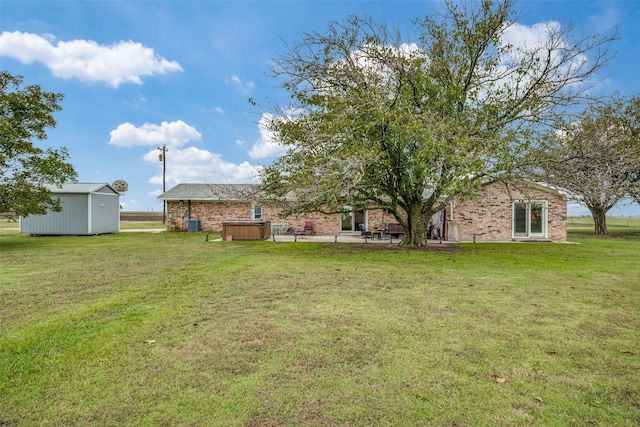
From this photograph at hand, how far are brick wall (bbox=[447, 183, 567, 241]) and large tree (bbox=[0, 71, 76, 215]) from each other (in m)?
→ 20.5

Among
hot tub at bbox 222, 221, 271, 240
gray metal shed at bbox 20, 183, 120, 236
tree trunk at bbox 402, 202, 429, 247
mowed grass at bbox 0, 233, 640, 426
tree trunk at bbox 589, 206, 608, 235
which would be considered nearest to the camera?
mowed grass at bbox 0, 233, 640, 426

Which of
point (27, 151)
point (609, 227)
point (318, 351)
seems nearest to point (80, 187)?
point (27, 151)

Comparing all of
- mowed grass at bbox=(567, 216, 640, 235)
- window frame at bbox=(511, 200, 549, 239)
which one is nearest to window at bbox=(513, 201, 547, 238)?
window frame at bbox=(511, 200, 549, 239)

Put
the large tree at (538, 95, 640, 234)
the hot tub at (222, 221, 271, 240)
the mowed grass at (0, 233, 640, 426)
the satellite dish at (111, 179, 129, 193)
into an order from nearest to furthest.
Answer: the mowed grass at (0, 233, 640, 426)
the large tree at (538, 95, 640, 234)
the hot tub at (222, 221, 271, 240)
the satellite dish at (111, 179, 129, 193)

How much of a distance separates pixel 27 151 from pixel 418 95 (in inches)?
680

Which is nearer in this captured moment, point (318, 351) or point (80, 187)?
point (318, 351)

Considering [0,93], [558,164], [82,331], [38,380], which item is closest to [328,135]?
[558,164]

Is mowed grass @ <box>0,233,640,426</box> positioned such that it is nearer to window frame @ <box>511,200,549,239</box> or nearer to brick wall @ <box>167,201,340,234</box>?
window frame @ <box>511,200,549,239</box>

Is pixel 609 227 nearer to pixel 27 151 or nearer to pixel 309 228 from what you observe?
pixel 309 228

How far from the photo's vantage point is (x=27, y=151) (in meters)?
16.0

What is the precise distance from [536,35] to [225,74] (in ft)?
38.8

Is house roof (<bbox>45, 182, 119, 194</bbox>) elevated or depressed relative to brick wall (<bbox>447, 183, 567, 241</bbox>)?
elevated

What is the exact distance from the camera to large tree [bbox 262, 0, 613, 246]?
12.2 m

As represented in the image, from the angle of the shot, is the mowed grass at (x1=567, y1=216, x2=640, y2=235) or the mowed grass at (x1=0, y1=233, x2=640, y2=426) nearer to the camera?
the mowed grass at (x1=0, y1=233, x2=640, y2=426)
